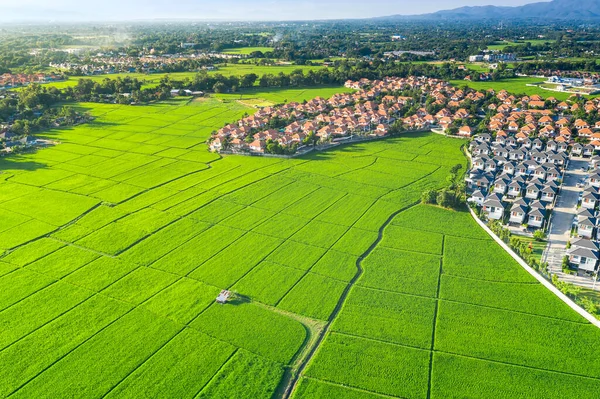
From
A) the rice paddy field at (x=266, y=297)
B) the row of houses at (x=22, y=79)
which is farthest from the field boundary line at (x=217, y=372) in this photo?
the row of houses at (x=22, y=79)

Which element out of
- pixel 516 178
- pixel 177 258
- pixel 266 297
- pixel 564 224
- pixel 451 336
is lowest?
pixel 451 336

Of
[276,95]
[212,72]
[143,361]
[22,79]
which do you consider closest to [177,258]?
[143,361]

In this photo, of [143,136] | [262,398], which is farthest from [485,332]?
[143,136]

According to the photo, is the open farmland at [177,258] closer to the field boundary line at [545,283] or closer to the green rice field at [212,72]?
the field boundary line at [545,283]

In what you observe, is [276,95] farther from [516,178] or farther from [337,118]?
[516,178]

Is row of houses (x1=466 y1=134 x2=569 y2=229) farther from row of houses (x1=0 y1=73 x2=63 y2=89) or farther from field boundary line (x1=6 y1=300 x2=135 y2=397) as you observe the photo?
row of houses (x1=0 y1=73 x2=63 y2=89)

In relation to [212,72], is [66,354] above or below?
below

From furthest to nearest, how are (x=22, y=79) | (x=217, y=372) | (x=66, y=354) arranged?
1. (x=22, y=79)
2. (x=66, y=354)
3. (x=217, y=372)

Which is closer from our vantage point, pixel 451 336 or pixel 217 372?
pixel 217 372
